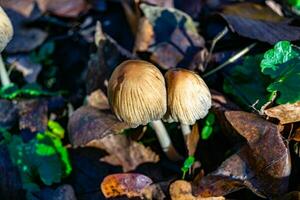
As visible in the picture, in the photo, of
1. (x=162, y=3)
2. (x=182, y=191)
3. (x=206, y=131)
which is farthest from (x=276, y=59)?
(x=162, y=3)

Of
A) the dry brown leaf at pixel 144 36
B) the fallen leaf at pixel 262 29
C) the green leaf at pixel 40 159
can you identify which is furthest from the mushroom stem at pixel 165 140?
the fallen leaf at pixel 262 29

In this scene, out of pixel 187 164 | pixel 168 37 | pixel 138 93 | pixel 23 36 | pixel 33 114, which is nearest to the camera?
pixel 138 93

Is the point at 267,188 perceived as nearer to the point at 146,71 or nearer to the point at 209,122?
the point at 209,122

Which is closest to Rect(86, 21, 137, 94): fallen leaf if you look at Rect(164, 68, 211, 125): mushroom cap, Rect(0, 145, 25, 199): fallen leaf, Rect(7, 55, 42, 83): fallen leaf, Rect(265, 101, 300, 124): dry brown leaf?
Rect(7, 55, 42, 83): fallen leaf

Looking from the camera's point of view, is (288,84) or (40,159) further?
(40,159)

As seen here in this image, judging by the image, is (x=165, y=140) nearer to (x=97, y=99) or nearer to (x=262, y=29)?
(x=97, y=99)

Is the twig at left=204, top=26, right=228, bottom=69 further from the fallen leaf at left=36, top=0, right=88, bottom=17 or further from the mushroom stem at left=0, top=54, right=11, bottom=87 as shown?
the mushroom stem at left=0, top=54, right=11, bottom=87
